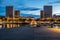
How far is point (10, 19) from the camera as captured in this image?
129750mm

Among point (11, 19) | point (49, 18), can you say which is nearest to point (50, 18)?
point (49, 18)

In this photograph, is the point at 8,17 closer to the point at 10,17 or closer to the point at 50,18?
the point at 10,17

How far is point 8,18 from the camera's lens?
427 ft

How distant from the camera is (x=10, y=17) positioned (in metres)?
133

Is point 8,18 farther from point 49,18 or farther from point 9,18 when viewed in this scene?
point 49,18

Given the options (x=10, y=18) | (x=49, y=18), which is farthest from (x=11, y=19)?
(x=49, y=18)

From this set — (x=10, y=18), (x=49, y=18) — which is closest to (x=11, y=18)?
(x=10, y=18)

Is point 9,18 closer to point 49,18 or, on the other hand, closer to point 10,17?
point 10,17

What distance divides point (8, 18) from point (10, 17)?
9.38ft

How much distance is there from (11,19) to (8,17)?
315 centimetres

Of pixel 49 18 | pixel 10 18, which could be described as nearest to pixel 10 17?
pixel 10 18

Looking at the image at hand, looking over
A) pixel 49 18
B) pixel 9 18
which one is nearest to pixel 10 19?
pixel 9 18

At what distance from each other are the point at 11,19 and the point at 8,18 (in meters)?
2.39

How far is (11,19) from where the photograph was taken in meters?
131
